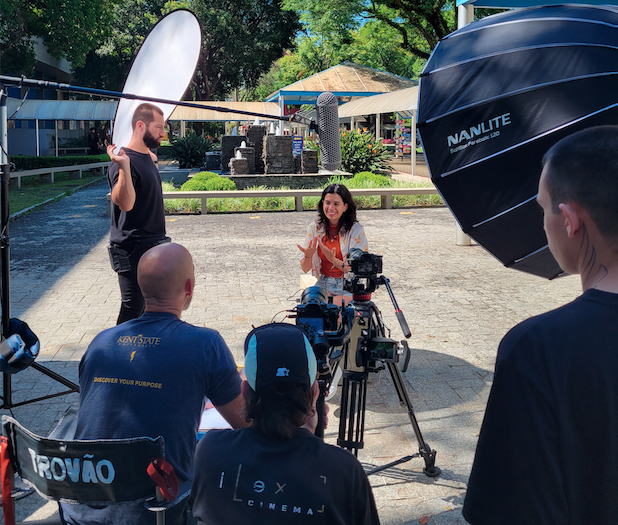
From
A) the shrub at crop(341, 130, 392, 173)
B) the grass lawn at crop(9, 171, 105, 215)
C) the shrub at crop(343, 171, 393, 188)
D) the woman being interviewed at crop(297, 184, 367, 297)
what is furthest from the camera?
the shrub at crop(341, 130, 392, 173)

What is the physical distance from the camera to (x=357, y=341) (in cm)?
359

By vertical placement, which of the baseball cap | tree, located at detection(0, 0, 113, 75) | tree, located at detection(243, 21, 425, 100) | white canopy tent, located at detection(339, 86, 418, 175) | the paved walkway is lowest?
the paved walkway

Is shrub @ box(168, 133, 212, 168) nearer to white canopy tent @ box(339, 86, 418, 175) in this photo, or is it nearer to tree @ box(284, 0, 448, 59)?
white canopy tent @ box(339, 86, 418, 175)

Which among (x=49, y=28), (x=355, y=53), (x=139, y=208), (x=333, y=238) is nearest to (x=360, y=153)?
(x=333, y=238)

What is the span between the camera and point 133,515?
228 cm

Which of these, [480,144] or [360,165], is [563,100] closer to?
[480,144]

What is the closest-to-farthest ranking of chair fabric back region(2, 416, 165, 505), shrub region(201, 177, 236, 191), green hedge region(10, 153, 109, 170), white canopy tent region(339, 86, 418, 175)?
chair fabric back region(2, 416, 165, 505), shrub region(201, 177, 236, 191), white canopy tent region(339, 86, 418, 175), green hedge region(10, 153, 109, 170)

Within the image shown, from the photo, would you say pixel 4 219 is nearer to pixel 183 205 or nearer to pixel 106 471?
pixel 106 471

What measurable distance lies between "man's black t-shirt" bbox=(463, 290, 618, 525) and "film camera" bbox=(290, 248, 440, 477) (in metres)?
1.47

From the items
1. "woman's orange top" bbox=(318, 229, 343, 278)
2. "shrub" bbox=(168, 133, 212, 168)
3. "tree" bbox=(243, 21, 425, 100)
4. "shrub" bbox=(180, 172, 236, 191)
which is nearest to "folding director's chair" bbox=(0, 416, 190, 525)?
"woman's orange top" bbox=(318, 229, 343, 278)

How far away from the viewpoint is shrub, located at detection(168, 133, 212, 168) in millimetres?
32344

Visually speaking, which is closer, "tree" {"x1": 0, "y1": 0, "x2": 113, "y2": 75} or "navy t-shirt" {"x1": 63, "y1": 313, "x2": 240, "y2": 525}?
"navy t-shirt" {"x1": 63, "y1": 313, "x2": 240, "y2": 525}

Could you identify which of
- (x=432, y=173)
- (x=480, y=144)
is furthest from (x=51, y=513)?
(x=480, y=144)

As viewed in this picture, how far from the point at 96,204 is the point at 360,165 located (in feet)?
29.7
